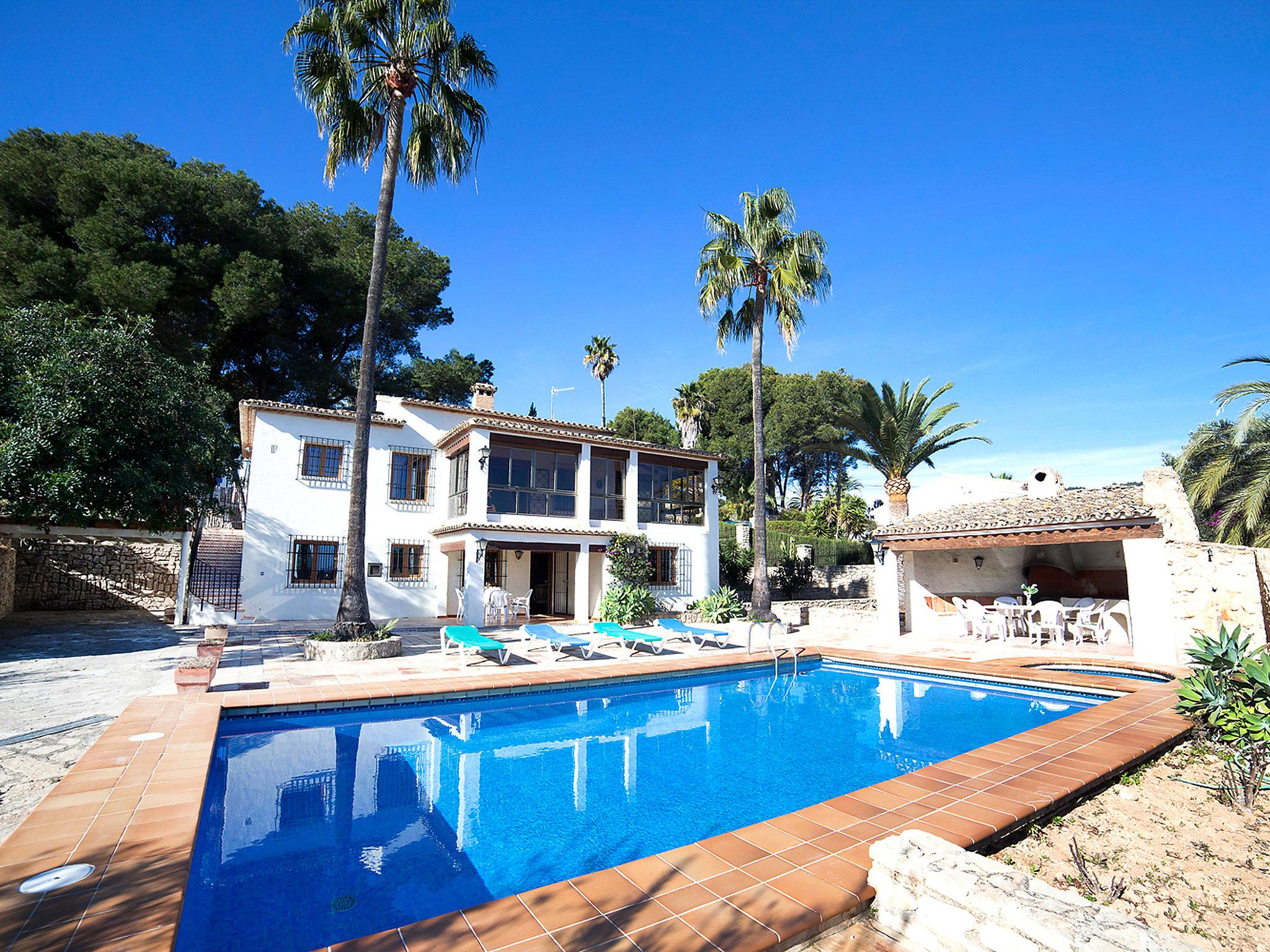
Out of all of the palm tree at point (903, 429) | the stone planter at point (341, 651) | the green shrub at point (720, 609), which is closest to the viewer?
the stone planter at point (341, 651)

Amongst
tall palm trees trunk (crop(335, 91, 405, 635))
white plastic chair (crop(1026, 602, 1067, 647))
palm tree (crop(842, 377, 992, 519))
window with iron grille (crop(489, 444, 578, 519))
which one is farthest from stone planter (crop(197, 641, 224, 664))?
palm tree (crop(842, 377, 992, 519))

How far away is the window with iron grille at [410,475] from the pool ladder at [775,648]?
1100 centimetres

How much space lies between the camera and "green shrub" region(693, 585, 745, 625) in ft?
58.0

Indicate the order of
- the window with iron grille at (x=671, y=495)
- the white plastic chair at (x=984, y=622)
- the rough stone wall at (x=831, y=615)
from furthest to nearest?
the window with iron grille at (x=671, y=495) < the rough stone wall at (x=831, y=615) < the white plastic chair at (x=984, y=622)

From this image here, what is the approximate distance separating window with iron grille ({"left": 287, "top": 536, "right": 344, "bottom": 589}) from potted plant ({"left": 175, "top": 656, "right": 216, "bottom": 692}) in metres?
9.59

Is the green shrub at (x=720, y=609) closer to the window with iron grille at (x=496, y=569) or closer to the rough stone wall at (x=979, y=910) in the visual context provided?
the window with iron grille at (x=496, y=569)

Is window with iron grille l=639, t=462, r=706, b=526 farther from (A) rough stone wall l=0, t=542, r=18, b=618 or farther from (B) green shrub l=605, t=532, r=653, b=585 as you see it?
(A) rough stone wall l=0, t=542, r=18, b=618

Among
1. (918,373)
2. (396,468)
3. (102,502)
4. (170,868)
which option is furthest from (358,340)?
(170,868)

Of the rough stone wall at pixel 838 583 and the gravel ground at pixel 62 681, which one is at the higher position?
the rough stone wall at pixel 838 583

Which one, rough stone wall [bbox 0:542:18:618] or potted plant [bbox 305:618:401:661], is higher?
rough stone wall [bbox 0:542:18:618]

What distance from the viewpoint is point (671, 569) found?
67.5 ft

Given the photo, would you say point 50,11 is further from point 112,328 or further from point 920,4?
point 920,4

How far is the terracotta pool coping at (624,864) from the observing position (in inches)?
107

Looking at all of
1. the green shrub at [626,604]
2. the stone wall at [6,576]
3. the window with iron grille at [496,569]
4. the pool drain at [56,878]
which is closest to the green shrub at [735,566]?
the green shrub at [626,604]
